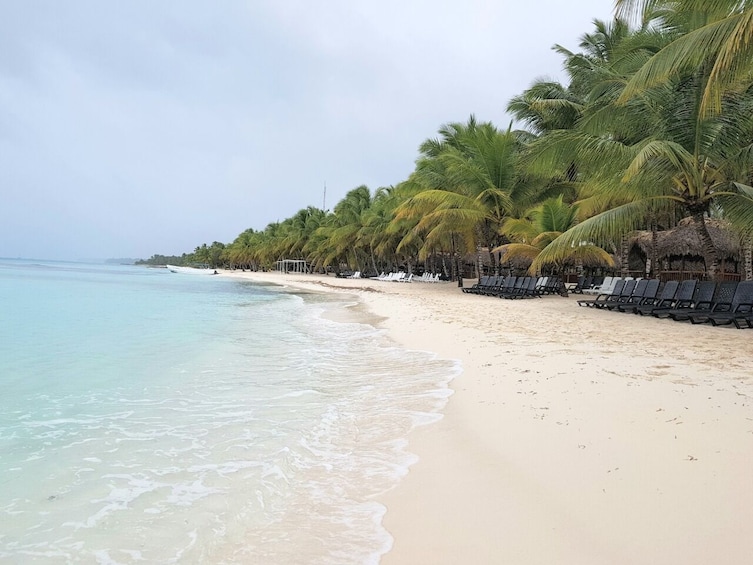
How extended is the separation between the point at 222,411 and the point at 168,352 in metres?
4.26

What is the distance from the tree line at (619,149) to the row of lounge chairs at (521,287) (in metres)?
1.05

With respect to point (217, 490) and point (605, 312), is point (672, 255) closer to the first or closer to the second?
point (605, 312)

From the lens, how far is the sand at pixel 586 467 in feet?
7.00

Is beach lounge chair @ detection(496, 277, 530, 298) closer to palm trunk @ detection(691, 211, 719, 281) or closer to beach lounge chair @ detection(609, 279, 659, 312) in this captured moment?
beach lounge chair @ detection(609, 279, 659, 312)

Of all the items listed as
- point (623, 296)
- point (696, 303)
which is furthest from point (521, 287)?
point (696, 303)

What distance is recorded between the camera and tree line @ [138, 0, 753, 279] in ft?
23.0

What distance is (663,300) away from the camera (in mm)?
11492

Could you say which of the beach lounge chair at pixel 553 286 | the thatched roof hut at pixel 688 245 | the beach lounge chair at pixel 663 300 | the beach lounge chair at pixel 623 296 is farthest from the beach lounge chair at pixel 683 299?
the thatched roof hut at pixel 688 245

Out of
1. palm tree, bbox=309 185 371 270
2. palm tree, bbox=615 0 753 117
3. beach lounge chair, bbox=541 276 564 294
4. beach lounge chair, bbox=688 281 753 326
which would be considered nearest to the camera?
palm tree, bbox=615 0 753 117

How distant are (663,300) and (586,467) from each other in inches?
398

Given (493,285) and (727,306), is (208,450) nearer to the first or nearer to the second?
(727,306)

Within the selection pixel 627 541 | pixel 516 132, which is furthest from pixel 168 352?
pixel 516 132

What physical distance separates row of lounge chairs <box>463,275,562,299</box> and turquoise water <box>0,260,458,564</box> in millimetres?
10725

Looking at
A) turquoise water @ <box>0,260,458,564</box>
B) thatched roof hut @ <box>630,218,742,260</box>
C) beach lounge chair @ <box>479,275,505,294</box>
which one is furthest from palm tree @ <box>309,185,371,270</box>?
turquoise water @ <box>0,260,458,564</box>
